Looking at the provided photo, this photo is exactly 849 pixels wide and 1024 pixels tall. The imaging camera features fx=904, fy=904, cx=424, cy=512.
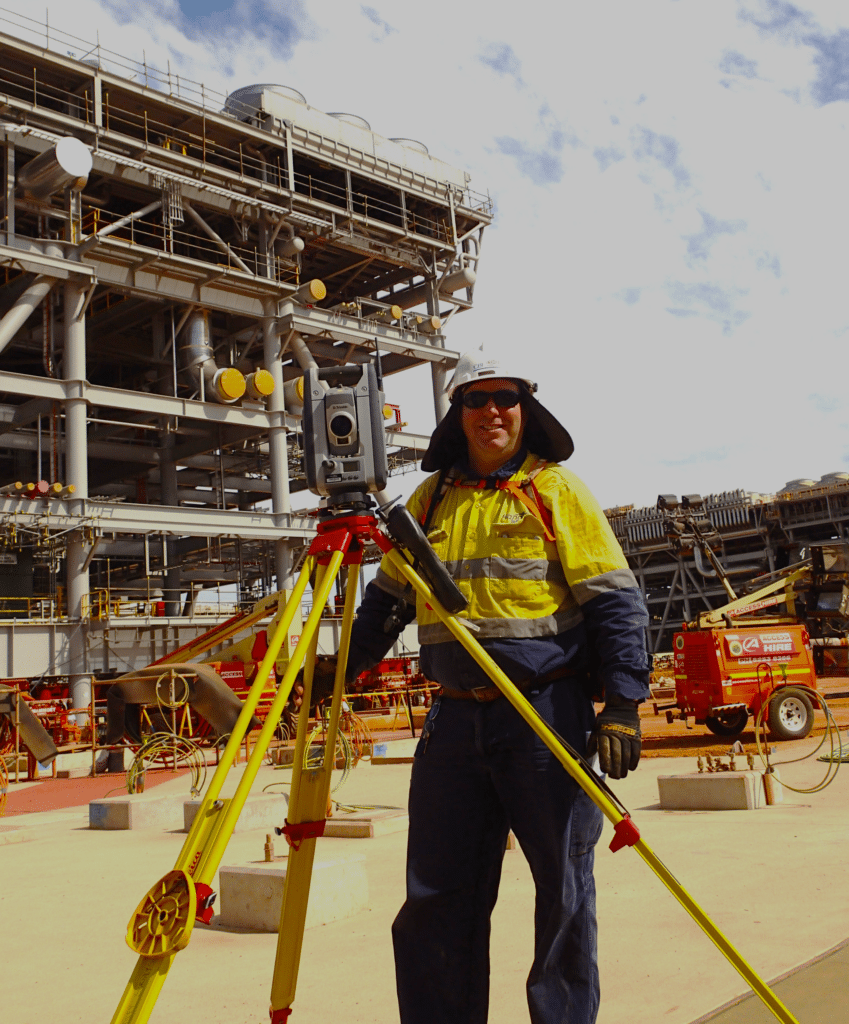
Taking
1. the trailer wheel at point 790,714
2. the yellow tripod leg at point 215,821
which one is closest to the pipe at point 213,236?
the trailer wheel at point 790,714

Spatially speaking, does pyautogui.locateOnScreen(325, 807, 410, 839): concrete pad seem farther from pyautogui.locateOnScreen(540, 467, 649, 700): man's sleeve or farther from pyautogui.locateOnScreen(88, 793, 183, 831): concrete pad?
pyautogui.locateOnScreen(540, 467, 649, 700): man's sleeve

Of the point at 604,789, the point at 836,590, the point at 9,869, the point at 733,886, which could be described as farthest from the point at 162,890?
the point at 836,590

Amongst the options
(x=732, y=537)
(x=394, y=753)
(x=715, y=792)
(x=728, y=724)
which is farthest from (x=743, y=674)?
(x=732, y=537)

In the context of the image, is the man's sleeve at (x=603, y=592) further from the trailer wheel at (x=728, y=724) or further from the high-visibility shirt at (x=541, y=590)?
the trailer wheel at (x=728, y=724)

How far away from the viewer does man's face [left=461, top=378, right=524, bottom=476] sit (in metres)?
3.04

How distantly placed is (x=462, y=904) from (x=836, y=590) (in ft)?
66.3

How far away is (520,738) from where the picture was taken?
8.78 ft

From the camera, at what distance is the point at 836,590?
67.7ft

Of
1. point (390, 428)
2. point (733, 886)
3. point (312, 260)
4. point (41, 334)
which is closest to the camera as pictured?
point (733, 886)

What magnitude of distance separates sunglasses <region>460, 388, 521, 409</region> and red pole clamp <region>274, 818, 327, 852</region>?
1.43m

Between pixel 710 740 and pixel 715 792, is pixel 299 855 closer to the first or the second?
pixel 715 792

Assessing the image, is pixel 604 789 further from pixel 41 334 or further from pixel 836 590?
pixel 41 334

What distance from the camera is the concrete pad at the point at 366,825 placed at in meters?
8.03

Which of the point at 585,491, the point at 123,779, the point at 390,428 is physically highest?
the point at 390,428
